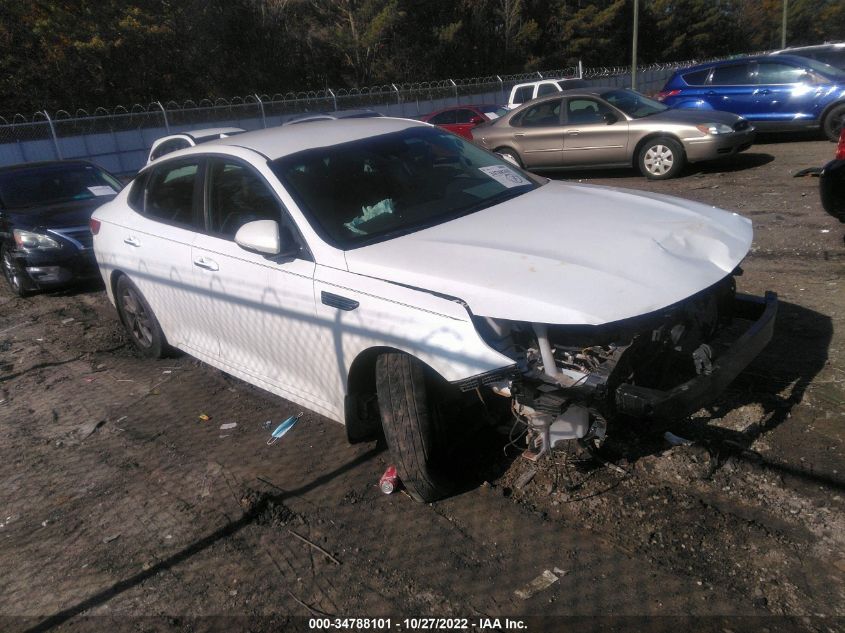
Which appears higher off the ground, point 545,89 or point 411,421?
point 545,89

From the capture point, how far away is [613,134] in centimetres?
1143

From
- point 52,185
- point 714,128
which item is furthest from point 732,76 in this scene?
point 52,185

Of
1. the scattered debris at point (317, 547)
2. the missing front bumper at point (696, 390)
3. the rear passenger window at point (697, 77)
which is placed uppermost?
the rear passenger window at point (697, 77)

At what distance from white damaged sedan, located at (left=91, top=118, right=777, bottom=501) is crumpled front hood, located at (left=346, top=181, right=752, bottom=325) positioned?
0.04 ft

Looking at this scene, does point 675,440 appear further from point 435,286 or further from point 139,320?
point 139,320

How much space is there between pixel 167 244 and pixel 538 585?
3391 mm

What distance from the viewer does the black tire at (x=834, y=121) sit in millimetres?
12234

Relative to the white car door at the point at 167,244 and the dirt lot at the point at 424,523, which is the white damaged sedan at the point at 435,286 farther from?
the dirt lot at the point at 424,523

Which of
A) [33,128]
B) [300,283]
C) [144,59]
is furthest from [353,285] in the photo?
[144,59]

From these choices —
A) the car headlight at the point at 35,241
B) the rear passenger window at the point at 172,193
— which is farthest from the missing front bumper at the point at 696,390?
the car headlight at the point at 35,241

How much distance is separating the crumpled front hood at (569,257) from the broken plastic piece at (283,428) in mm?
1490

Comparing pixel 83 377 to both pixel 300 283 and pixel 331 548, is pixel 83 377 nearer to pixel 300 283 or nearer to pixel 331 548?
pixel 300 283

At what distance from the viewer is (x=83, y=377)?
5863 millimetres

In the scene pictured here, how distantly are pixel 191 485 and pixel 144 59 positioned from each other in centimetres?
3098
